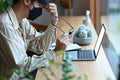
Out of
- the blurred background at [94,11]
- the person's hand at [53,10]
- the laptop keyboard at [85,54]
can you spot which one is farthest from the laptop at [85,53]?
the blurred background at [94,11]

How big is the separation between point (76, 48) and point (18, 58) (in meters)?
0.53

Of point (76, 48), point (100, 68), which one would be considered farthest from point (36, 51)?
point (100, 68)

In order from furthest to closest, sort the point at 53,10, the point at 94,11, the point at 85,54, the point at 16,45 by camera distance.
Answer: the point at 94,11, the point at 53,10, the point at 85,54, the point at 16,45

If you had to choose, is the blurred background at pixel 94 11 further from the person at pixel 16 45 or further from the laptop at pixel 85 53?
the person at pixel 16 45

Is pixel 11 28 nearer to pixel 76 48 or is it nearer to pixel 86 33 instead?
pixel 76 48

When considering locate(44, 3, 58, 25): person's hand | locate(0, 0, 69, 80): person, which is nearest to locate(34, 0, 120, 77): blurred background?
locate(44, 3, 58, 25): person's hand

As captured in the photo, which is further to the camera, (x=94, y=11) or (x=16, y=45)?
(x=94, y=11)

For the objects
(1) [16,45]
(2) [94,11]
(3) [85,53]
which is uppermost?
(1) [16,45]

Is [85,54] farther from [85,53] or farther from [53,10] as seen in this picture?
[53,10]

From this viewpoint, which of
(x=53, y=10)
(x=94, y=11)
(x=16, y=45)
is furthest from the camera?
(x=94, y=11)

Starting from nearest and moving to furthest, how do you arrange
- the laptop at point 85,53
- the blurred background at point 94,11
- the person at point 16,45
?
1. the person at point 16,45
2. the laptop at point 85,53
3. the blurred background at point 94,11

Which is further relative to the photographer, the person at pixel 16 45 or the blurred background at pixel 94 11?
the blurred background at pixel 94 11

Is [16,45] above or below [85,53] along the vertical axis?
above

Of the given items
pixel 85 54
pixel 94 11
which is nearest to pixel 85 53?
pixel 85 54
